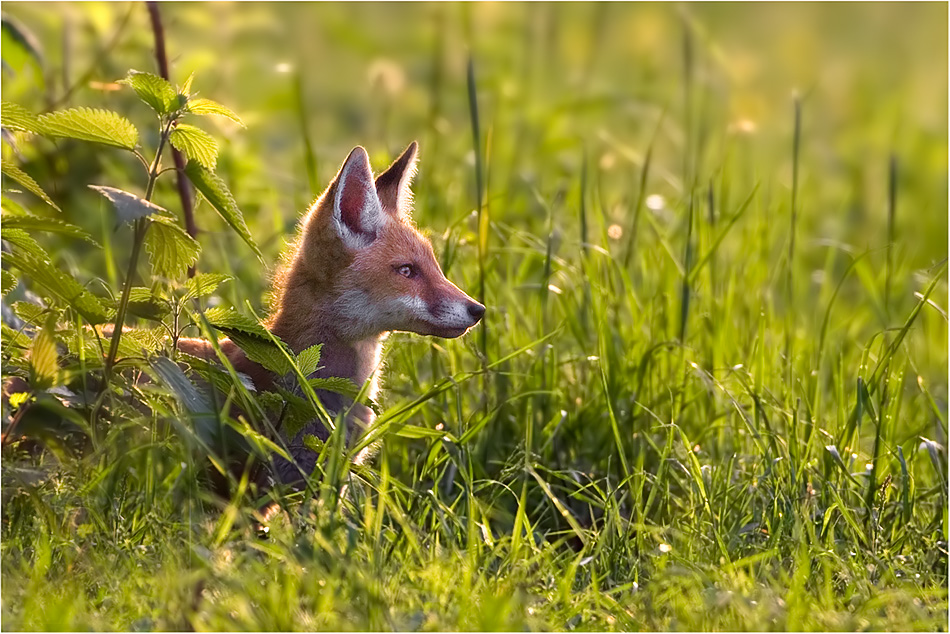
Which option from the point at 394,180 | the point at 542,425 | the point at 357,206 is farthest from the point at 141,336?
the point at 542,425

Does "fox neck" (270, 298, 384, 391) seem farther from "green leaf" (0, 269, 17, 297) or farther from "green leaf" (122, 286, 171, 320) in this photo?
"green leaf" (0, 269, 17, 297)

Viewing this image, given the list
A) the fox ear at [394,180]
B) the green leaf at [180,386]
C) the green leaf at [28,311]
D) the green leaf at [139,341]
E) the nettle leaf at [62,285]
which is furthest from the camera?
the fox ear at [394,180]

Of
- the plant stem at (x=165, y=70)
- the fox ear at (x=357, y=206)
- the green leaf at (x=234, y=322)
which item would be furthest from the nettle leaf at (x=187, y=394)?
the plant stem at (x=165, y=70)

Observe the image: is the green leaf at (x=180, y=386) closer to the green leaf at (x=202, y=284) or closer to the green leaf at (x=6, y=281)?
the green leaf at (x=202, y=284)

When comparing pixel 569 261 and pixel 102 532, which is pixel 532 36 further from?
pixel 102 532

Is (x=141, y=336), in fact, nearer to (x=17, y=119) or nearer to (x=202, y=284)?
(x=202, y=284)

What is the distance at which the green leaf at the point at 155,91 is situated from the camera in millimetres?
3637

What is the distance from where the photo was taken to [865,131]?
10508 millimetres

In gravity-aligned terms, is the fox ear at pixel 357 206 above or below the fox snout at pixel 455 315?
above

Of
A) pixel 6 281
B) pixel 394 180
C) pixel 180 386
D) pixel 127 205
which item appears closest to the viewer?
pixel 127 205

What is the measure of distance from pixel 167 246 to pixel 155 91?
50cm

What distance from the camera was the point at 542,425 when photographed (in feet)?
16.3

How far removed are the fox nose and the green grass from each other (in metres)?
0.21

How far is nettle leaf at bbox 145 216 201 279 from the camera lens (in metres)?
3.76
